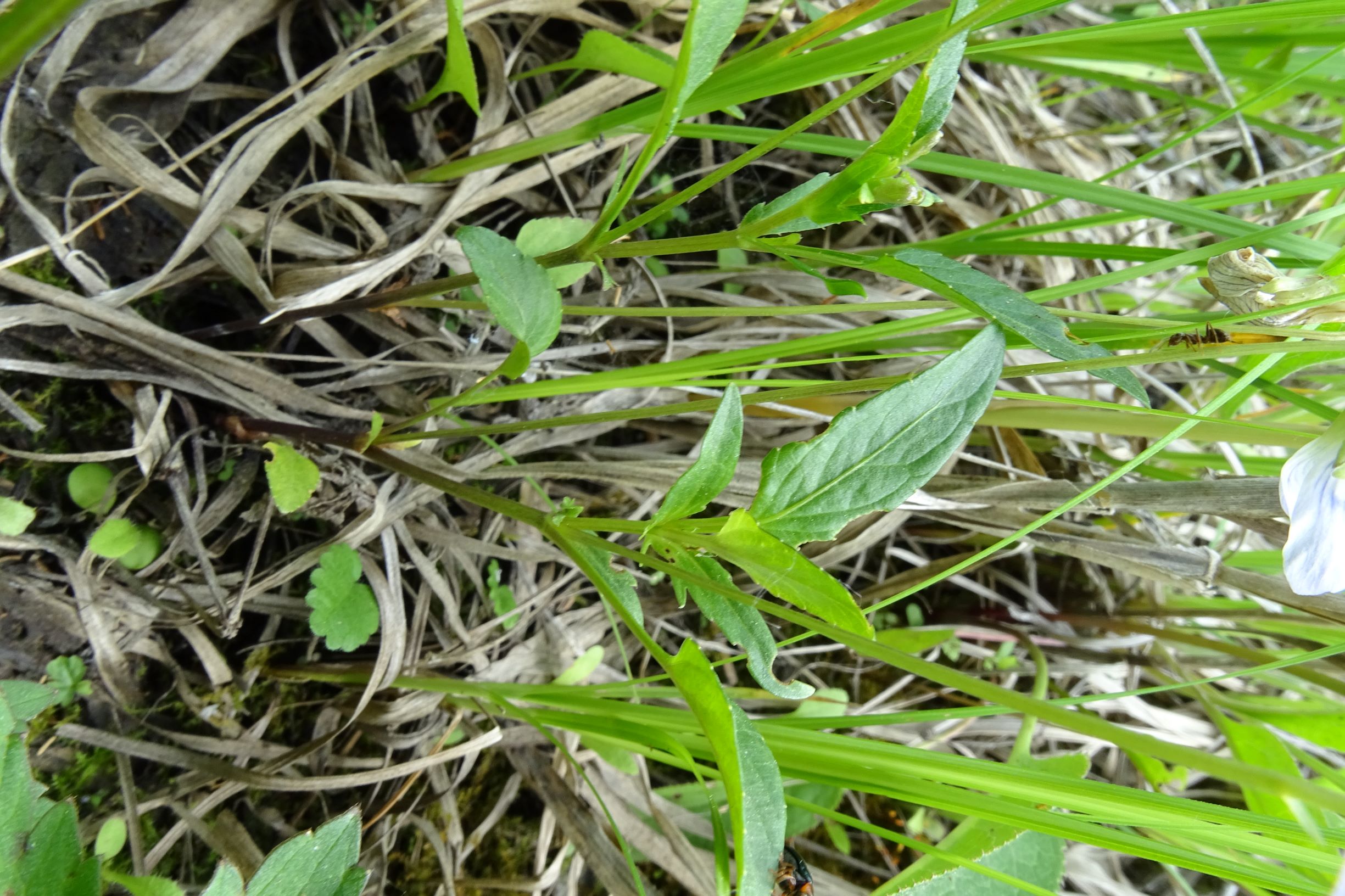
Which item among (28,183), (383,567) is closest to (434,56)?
(28,183)


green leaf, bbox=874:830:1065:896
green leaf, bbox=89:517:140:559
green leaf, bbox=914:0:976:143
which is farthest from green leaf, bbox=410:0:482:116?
green leaf, bbox=874:830:1065:896

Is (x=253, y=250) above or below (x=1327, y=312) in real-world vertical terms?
above

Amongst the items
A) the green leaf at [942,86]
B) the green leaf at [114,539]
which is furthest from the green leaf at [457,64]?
the green leaf at [114,539]

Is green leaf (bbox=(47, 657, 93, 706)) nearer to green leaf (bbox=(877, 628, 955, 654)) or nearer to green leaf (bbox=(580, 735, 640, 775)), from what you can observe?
green leaf (bbox=(580, 735, 640, 775))

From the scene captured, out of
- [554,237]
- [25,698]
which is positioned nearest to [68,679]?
[25,698]

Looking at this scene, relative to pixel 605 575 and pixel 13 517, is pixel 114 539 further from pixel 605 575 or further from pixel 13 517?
pixel 605 575

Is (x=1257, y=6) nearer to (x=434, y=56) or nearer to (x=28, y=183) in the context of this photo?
(x=434, y=56)
